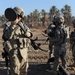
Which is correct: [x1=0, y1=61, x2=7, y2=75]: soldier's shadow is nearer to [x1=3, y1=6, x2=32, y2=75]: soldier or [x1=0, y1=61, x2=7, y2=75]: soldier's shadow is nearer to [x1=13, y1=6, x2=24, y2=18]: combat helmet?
[x1=3, y1=6, x2=32, y2=75]: soldier

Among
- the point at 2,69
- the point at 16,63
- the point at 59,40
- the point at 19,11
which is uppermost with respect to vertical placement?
the point at 19,11

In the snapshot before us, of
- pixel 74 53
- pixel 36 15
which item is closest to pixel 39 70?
pixel 74 53

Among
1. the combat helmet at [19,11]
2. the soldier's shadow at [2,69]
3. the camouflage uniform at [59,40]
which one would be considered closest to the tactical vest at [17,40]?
the combat helmet at [19,11]

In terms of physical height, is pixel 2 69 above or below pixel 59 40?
below

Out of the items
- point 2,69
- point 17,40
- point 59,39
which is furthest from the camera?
point 2,69

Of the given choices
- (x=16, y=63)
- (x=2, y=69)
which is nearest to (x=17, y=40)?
(x=16, y=63)

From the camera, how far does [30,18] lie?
82.1 meters

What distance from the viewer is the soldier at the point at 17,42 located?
26.1ft

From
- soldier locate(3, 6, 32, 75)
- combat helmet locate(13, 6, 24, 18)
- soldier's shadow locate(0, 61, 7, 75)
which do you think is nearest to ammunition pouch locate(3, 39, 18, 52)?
soldier locate(3, 6, 32, 75)

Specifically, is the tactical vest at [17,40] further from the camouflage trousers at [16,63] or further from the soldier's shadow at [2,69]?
the soldier's shadow at [2,69]

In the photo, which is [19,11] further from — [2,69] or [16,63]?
[2,69]

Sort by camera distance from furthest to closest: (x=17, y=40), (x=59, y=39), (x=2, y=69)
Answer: (x=2, y=69), (x=59, y=39), (x=17, y=40)

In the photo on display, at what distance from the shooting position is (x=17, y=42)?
800 cm

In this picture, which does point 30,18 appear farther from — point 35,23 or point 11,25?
point 11,25
